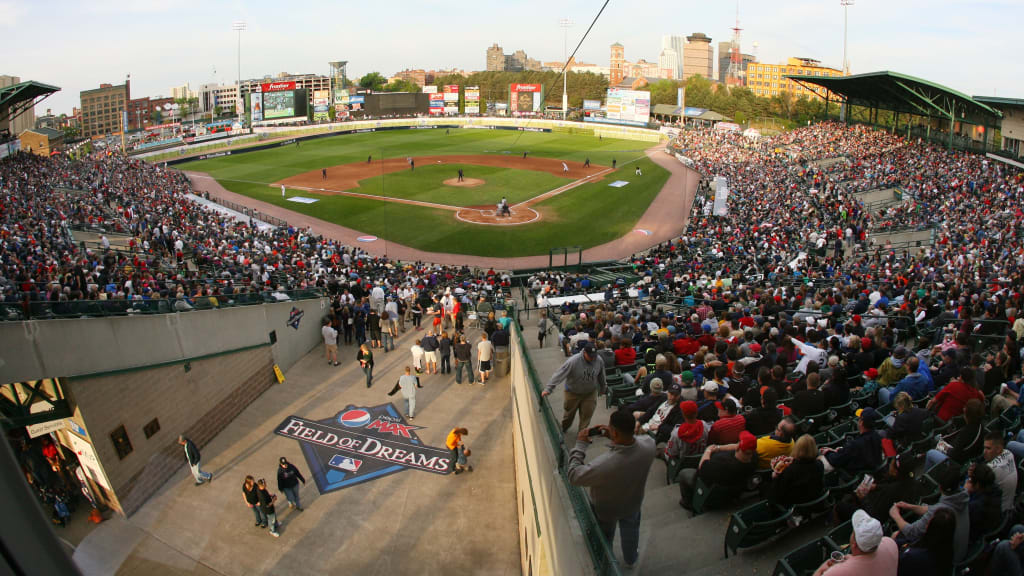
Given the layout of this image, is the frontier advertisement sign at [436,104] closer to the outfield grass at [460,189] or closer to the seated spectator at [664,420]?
the outfield grass at [460,189]

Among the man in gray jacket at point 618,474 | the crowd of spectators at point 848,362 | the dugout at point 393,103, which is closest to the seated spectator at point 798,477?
the crowd of spectators at point 848,362

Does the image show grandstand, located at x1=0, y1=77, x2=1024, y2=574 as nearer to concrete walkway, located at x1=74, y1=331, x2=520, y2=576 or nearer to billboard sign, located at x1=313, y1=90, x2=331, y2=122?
concrete walkway, located at x1=74, y1=331, x2=520, y2=576

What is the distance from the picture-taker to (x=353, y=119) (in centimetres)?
9644

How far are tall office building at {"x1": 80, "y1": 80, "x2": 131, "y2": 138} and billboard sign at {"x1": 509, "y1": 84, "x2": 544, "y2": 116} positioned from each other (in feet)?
297

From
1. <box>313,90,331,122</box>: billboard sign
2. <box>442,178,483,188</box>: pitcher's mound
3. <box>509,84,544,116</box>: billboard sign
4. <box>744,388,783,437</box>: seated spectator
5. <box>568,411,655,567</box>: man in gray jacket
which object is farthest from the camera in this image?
<box>313,90,331,122</box>: billboard sign

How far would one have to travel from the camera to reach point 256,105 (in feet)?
290

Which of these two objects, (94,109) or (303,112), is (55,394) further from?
(94,109)

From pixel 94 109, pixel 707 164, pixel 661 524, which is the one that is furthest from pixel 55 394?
pixel 94 109

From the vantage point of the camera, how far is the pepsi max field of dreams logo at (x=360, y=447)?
12.7 m

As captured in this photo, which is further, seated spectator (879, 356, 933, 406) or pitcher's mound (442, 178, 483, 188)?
pitcher's mound (442, 178, 483, 188)

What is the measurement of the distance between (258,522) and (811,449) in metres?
9.50

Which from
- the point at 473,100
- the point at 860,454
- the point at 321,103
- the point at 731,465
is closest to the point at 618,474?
the point at 731,465

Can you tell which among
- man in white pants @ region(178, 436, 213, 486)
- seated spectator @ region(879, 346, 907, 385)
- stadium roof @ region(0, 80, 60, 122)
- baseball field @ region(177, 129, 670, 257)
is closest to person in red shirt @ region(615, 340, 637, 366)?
seated spectator @ region(879, 346, 907, 385)

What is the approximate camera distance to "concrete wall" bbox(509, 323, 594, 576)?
19.0 ft
